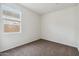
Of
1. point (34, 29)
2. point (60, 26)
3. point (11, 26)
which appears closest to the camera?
point (11, 26)

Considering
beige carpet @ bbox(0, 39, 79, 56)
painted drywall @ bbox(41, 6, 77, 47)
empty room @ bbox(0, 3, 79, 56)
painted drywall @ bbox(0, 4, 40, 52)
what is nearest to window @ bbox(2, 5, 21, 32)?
empty room @ bbox(0, 3, 79, 56)

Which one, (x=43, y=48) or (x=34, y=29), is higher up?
(x=34, y=29)

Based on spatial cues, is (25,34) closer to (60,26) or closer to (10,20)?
(10,20)

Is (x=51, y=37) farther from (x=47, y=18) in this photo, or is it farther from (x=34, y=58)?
(x=34, y=58)

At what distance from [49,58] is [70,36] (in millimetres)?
1217

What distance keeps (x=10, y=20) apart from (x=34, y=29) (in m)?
0.54

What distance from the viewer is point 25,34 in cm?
170

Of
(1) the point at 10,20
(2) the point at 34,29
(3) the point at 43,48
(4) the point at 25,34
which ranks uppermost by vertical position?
(1) the point at 10,20

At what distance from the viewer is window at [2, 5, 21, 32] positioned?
1462mm

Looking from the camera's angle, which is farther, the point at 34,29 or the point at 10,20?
the point at 34,29

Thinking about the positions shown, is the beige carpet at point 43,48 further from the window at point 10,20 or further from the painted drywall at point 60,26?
the window at point 10,20

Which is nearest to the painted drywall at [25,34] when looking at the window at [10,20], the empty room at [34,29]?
the empty room at [34,29]

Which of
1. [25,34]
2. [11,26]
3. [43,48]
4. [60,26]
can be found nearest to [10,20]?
[11,26]

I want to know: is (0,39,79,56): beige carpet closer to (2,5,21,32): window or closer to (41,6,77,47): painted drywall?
(41,6,77,47): painted drywall
